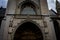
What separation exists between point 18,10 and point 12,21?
1.33 metres

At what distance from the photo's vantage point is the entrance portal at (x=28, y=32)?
877cm

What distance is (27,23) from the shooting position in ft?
29.9

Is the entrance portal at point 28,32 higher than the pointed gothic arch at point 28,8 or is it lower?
lower

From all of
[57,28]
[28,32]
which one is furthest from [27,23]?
[57,28]

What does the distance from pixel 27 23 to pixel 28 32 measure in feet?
2.39

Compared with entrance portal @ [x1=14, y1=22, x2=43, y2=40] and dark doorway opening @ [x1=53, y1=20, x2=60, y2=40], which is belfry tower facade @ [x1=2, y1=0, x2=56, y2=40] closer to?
entrance portal @ [x1=14, y1=22, x2=43, y2=40]

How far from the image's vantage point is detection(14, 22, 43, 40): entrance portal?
8766mm

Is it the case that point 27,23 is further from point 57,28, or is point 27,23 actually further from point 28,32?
point 57,28

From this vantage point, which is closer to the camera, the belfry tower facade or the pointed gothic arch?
the belfry tower facade

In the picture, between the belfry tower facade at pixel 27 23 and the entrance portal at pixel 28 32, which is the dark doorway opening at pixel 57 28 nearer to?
the belfry tower facade at pixel 27 23

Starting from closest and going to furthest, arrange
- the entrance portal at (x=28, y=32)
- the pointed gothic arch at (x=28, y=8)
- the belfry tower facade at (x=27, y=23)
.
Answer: the belfry tower facade at (x=27, y=23)
the entrance portal at (x=28, y=32)
the pointed gothic arch at (x=28, y=8)

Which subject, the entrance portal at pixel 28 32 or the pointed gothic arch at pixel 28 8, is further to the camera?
the pointed gothic arch at pixel 28 8

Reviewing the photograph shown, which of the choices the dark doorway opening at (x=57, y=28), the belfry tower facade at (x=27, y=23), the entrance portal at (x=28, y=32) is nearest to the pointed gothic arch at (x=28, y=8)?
the belfry tower facade at (x=27, y=23)

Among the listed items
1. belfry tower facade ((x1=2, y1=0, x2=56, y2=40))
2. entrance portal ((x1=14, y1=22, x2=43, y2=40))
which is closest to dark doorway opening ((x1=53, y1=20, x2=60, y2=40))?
belfry tower facade ((x1=2, y1=0, x2=56, y2=40))
